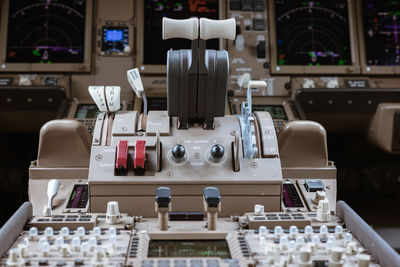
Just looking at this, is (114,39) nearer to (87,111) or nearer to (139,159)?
(87,111)

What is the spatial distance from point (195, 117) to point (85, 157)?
0.54m

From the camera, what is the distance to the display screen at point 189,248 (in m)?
1.61

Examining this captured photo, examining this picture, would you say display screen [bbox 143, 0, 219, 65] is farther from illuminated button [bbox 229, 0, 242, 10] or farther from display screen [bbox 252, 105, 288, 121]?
display screen [bbox 252, 105, 288, 121]

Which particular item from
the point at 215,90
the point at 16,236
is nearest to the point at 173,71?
the point at 215,90

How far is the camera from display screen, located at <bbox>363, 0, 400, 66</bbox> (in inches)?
168

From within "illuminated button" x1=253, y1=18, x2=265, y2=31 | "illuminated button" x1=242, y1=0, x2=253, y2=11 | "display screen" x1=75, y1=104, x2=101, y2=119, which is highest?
"illuminated button" x1=242, y1=0, x2=253, y2=11

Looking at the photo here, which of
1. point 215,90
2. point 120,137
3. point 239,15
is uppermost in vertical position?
point 239,15

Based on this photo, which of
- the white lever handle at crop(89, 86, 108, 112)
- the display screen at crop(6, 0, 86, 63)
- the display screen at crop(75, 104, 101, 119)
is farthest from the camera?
the display screen at crop(6, 0, 86, 63)

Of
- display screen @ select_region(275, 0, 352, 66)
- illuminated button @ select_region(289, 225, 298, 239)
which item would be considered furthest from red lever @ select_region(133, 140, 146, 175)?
display screen @ select_region(275, 0, 352, 66)

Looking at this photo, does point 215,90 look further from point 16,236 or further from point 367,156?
point 367,156

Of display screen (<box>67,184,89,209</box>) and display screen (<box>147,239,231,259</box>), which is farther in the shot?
display screen (<box>67,184,89,209</box>)

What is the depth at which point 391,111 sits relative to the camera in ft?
11.7

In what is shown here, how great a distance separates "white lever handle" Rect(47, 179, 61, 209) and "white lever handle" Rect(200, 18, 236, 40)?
82 centimetres

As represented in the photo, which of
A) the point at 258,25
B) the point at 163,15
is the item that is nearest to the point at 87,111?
the point at 163,15
